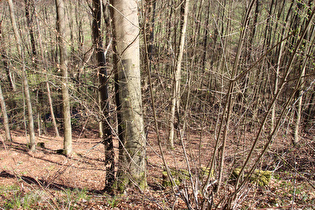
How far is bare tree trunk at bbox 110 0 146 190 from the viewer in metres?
3.23

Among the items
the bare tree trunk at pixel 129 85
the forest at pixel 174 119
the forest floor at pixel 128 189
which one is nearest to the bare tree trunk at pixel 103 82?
the forest at pixel 174 119

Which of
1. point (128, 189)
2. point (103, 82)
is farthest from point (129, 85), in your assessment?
point (128, 189)

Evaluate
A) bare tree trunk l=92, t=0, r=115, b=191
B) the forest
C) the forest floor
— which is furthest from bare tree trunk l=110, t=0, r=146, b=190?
bare tree trunk l=92, t=0, r=115, b=191

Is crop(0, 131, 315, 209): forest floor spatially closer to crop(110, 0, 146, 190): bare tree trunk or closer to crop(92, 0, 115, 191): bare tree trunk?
crop(92, 0, 115, 191): bare tree trunk

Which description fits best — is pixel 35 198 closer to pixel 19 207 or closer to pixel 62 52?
pixel 19 207

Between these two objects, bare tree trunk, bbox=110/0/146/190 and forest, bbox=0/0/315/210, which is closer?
forest, bbox=0/0/315/210

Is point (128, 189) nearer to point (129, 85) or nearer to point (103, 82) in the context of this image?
point (129, 85)

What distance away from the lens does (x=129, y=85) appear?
3369 mm

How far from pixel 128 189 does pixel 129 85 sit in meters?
1.71

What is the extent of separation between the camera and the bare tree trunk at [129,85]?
10.6 ft

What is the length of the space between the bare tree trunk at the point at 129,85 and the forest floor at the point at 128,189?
0.39m

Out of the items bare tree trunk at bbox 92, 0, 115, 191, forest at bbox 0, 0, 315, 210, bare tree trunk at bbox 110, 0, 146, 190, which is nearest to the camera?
forest at bbox 0, 0, 315, 210

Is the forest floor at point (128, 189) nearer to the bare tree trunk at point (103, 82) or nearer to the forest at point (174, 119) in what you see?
the forest at point (174, 119)

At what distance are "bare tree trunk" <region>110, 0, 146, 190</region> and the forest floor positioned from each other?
0.39 meters
